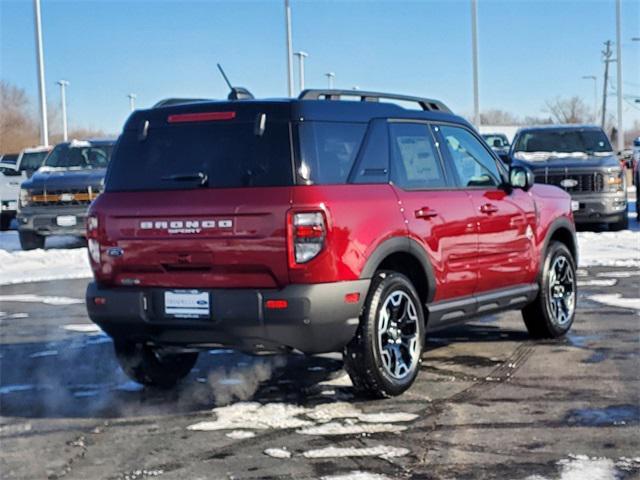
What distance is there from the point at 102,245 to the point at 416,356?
2.08 metres

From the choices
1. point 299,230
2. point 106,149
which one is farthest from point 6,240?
point 299,230

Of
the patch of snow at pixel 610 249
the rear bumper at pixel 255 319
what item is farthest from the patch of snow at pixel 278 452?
the patch of snow at pixel 610 249

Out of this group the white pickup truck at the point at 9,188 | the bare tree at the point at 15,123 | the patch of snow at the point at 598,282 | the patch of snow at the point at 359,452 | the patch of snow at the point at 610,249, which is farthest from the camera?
the bare tree at the point at 15,123

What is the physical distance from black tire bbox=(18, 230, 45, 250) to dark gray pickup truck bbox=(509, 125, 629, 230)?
26.6ft

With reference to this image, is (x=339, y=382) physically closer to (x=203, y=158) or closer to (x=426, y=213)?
(x=426, y=213)

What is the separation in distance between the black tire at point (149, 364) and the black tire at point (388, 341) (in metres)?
1.38

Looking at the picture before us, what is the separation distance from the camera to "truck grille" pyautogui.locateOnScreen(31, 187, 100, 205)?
16203mm

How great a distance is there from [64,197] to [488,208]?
10524 mm

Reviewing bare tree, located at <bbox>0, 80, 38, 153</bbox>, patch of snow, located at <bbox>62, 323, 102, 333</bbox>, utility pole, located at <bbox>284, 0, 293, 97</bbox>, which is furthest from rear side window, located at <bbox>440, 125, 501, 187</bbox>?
bare tree, located at <bbox>0, 80, 38, 153</bbox>

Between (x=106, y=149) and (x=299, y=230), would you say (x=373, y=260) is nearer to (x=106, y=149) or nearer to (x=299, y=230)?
(x=299, y=230)

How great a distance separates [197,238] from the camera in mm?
5746

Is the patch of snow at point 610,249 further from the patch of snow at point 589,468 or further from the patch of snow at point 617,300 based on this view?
the patch of snow at point 589,468

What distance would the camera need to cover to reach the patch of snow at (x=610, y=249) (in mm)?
13344

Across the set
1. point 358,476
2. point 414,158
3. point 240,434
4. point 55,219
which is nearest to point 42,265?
point 55,219
